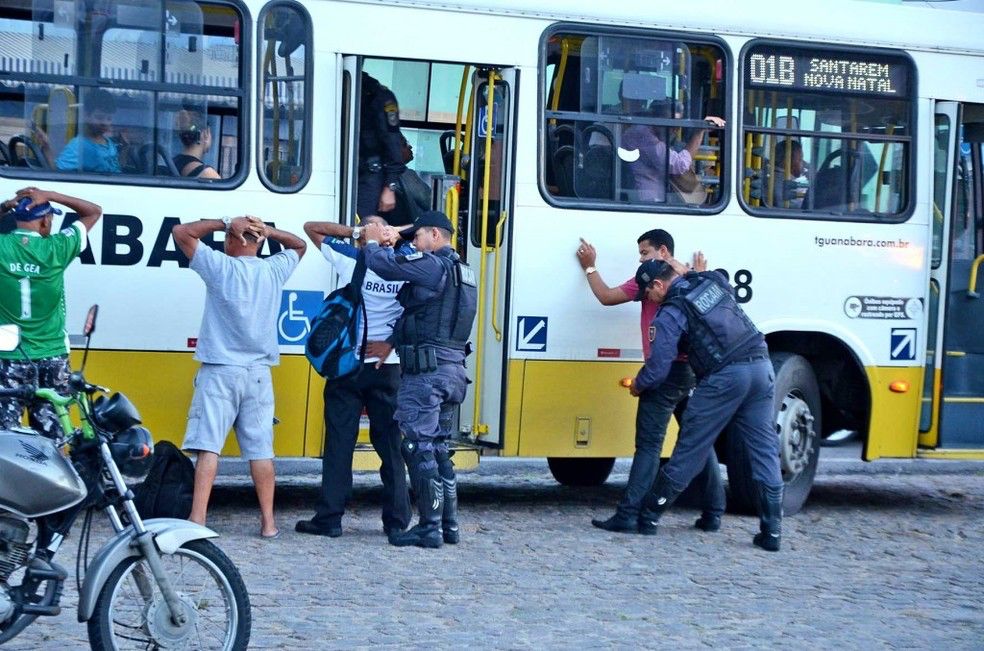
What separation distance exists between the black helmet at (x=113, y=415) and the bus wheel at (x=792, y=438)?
5280mm

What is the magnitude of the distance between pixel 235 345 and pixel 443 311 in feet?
3.69

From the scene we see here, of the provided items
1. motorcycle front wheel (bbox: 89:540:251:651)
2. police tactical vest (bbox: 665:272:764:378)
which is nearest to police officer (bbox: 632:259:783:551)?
police tactical vest (bbox: 665:272:764:378)

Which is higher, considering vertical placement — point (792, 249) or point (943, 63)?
point (943, 63)

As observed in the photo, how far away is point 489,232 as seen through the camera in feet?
30.5

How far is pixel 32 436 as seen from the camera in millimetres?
5320

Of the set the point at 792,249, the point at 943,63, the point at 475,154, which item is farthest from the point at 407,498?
the point at 943,63

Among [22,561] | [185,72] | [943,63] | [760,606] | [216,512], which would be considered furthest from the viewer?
[943,63]

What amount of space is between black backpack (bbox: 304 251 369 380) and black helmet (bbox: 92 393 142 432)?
117 inches

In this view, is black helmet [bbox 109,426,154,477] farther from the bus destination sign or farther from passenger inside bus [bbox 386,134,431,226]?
the bus destination sign

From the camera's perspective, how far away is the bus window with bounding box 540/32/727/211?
30.4 ft

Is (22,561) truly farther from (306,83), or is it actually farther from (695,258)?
(695,258)

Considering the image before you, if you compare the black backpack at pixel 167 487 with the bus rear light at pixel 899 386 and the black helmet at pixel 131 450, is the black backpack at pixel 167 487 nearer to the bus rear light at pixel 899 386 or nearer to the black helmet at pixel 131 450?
the black helmet at pixel 131 450

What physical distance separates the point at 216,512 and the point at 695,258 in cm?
335

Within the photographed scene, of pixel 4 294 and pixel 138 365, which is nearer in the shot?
pixel 4 294
